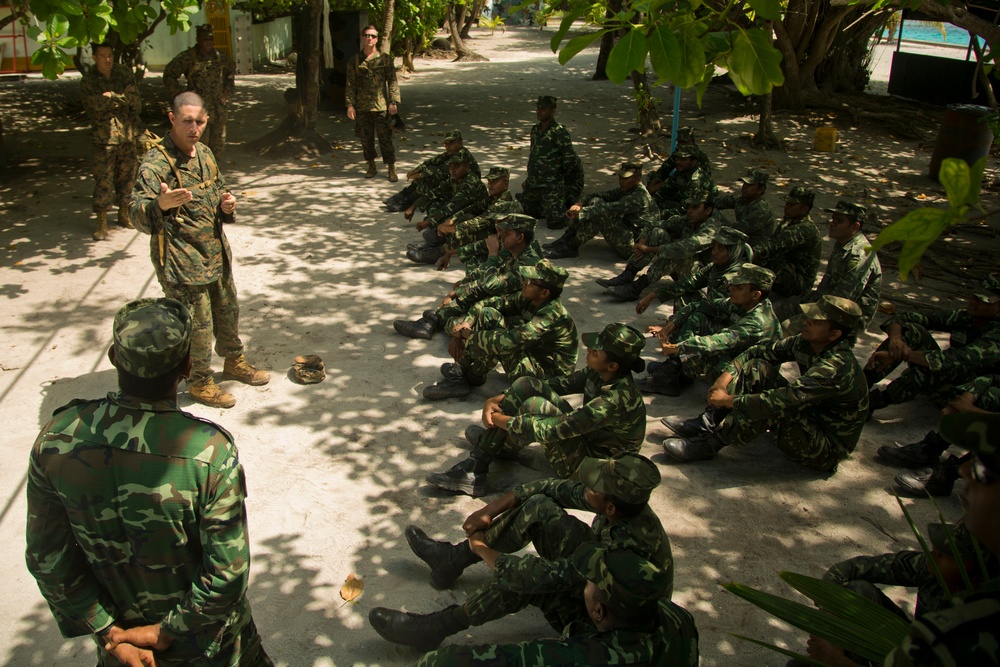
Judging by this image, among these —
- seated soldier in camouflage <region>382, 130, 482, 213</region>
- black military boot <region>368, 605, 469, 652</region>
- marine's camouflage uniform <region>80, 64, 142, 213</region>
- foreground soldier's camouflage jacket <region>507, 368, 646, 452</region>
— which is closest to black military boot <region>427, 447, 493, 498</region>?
foreground soldier's camouflage jacket <region>507, 368, 646, 452</region>

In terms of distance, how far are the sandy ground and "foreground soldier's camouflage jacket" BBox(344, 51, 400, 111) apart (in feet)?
3.50

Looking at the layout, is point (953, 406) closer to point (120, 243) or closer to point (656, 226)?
point (656, 226)

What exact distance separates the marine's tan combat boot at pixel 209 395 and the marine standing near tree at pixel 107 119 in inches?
159

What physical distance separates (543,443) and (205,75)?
8.59 m

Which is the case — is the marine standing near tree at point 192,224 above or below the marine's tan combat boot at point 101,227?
above

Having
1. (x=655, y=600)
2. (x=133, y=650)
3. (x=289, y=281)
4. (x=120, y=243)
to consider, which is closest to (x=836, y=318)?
(x=655, y=600)

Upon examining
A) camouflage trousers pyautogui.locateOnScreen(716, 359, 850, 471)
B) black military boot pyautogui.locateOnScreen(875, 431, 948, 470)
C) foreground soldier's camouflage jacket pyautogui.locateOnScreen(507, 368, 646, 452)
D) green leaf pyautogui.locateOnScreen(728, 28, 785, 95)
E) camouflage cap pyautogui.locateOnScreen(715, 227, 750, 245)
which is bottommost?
black military boot pyautogui.locateOnScreen(875, 431, 948, 470)

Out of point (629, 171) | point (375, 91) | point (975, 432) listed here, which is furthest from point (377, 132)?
point (975, 432)

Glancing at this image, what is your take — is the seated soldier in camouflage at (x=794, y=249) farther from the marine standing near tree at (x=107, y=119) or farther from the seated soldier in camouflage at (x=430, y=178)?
the marine standing near tree at (x=107, y=119)

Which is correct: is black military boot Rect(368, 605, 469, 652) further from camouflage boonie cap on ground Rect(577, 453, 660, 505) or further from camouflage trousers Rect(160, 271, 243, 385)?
camouflage trousers Rect(160, 271, 243, 385)

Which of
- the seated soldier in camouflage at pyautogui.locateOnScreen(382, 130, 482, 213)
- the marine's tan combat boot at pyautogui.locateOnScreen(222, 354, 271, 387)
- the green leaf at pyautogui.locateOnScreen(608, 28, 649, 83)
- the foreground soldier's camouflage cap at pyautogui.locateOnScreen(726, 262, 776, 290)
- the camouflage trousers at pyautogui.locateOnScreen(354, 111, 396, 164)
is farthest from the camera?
the camouflage trousers at pyautogui.locateOnScreen(354, 111, 396, 164)

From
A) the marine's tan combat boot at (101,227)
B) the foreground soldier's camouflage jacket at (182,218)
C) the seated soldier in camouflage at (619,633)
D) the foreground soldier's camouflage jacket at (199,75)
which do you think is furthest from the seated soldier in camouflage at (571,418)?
the foreground soldier's camouflage jacket at (199,75)

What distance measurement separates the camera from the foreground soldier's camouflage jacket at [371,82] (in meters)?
11.5

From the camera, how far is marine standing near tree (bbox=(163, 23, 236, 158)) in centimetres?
1104
